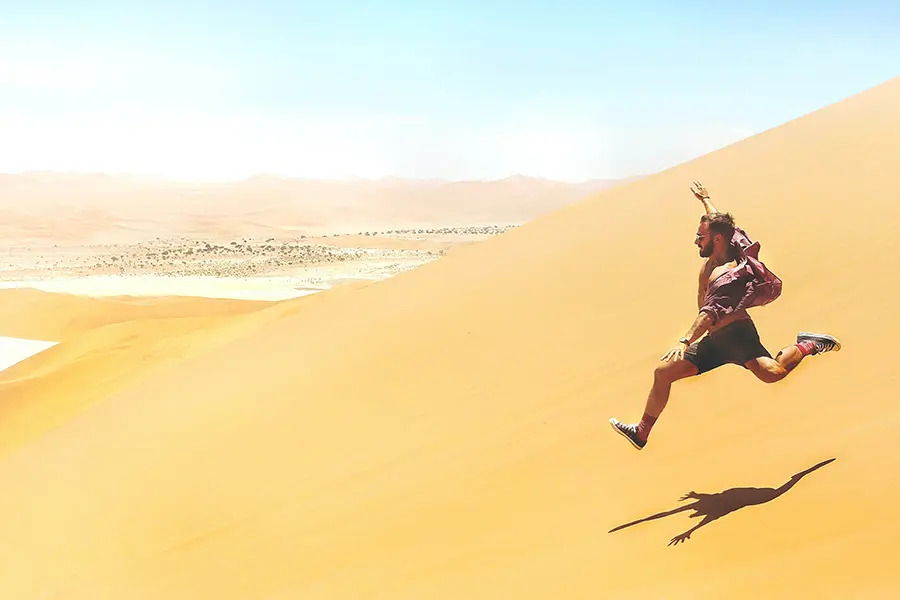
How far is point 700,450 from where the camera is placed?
442 centimetres

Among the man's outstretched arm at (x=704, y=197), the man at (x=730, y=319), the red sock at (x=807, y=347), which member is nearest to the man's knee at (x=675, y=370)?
the man at (x=730, y=319)

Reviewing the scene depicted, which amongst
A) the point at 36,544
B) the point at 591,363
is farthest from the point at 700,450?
the point at 36,544

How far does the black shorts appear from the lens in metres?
3.65

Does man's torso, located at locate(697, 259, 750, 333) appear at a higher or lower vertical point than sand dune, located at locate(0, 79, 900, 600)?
higher

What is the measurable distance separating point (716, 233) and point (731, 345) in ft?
1.70

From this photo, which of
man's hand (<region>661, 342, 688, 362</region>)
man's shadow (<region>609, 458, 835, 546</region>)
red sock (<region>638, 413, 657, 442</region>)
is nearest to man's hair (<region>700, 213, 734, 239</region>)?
man's hand (<region>661, 342, 688, 362</region>)

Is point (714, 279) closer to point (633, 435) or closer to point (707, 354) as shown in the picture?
point (707, 354)

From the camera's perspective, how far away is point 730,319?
11.9ft

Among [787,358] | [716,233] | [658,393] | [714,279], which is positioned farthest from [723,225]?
[658,393]

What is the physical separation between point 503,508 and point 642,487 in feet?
2.65

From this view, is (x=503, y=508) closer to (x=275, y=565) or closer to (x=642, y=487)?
(x=642, y=487)

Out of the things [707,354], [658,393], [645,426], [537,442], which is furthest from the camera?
[537,442]

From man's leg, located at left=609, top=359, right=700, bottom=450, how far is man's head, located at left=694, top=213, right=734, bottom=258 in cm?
54

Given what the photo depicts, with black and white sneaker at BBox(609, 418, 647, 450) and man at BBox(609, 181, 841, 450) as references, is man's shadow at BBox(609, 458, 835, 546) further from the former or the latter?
man at BBox(609, 181, 841, 450)
